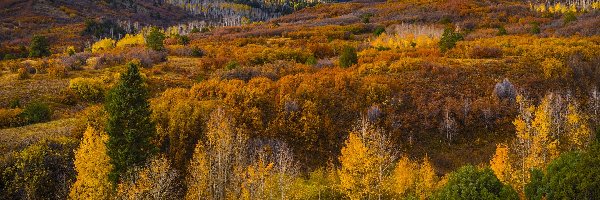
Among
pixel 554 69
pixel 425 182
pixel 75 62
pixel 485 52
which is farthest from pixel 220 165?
pixel 485 52

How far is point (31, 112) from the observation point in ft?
126

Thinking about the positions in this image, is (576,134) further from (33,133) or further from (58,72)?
(58,72)

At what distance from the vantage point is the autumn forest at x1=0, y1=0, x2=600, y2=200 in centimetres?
2811

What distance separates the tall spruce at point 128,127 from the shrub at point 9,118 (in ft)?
44.6

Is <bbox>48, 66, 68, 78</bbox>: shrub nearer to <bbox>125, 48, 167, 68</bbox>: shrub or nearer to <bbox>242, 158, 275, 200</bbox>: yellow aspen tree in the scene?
<bbox>125, 48, 167, 68</bbox>: shrub

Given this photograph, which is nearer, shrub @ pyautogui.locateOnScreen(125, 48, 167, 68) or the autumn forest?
the autumn forest

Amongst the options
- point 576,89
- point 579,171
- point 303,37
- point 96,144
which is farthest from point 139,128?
point 303,37

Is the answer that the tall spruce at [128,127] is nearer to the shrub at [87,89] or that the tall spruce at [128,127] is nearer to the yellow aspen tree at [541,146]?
the shrub at [87,89]

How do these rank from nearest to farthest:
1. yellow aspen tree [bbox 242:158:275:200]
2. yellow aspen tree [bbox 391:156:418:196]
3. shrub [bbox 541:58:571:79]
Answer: yellow aspen tree [bbox 242:158:275:200] < yellow aspen tree [bbox 391:156:418:196] < shrub [bbox 541:58:571:79]

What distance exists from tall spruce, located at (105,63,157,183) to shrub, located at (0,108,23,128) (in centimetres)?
1358

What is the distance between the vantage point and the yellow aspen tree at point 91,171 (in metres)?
27.4

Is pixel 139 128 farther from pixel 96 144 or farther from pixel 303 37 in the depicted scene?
pixel 303 37

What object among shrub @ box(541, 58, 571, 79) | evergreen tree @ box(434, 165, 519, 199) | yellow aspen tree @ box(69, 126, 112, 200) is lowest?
yellow aspen tree @ box(69, 126, 112, 200)

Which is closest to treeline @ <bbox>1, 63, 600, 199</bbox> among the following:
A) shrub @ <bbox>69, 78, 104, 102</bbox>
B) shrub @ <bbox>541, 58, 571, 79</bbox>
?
shrub @ <bbox>69, 78, 104, 102</bbox>
